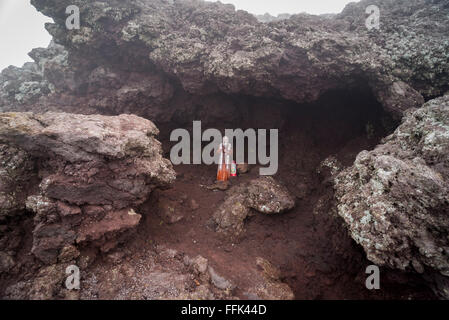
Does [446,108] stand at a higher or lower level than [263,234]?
higher

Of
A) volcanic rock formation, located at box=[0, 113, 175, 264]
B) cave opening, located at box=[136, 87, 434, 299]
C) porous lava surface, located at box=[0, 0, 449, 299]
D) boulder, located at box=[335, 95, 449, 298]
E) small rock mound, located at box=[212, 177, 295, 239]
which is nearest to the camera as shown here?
boulder, located at box=[335, 95, 449, 298]

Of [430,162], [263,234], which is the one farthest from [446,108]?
[263,234]

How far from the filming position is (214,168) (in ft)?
39.1

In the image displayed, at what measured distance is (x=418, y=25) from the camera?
9820 mm

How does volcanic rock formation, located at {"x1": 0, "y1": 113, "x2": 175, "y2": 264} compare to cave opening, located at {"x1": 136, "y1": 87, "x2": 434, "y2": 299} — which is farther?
cave opening, located at {"x1": 136, "y1": 87, "x2": 434, "y2": 299}

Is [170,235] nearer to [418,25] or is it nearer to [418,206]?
[418,206]

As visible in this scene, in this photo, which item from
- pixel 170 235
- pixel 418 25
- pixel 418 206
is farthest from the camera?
pixel 418 25

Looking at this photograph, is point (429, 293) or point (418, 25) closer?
point (429, 293)

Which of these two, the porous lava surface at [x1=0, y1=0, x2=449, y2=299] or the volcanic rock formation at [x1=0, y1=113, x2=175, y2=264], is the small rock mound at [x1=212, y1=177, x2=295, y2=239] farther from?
the volcanic rock formation at [x1=0, y1=113, x2=175, y2=264]

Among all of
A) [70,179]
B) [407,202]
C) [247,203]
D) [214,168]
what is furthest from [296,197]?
[70,179]

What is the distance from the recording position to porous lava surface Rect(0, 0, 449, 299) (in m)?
5.66

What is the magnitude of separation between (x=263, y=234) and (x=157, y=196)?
4.35 meters

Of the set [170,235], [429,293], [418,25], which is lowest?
[429,293]

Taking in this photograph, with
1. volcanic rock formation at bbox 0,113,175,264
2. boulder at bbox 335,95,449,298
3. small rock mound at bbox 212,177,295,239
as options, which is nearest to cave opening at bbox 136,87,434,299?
small rock mound at bbox 212,177,295,239
